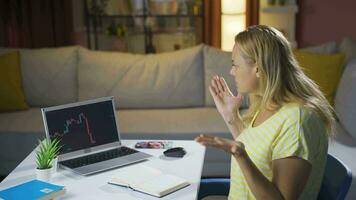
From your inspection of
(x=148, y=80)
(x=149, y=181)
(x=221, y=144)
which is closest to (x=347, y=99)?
(x=148, y=80)

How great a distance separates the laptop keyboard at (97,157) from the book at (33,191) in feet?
0.88

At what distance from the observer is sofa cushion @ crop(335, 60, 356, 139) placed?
3.10 metres

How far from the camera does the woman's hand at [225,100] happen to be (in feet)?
6.77

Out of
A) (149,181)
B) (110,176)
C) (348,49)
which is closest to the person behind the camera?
(149,181)

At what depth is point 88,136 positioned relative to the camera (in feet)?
6.88

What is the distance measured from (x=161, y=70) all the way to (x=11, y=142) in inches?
44.0

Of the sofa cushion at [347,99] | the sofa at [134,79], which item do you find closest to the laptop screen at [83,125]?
the sofa at [134,79]

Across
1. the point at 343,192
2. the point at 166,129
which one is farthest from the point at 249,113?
the point at 166,129

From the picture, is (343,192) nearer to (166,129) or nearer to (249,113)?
(249,113)

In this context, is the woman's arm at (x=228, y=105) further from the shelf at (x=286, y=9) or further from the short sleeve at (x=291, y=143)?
the shelf at (x=286, y=9)

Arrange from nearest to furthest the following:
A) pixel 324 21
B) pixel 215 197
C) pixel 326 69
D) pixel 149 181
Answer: pixel 149 181 < pixel 215 197 < pixel 326 69 < pixel 324 21

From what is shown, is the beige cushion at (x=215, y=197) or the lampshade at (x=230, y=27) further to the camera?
the lampshade at (x=230, y=27)

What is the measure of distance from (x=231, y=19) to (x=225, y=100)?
8.53 ft

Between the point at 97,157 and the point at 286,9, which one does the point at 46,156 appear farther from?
the point at 286,9
